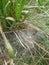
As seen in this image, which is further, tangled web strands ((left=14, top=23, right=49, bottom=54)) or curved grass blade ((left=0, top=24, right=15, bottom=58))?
tangled web strands ((left=14, top=23, right=49, bottom=54))

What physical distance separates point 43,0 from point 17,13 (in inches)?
18.0

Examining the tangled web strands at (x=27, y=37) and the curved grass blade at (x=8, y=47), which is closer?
the curved grass blade at (x=8, y=47)

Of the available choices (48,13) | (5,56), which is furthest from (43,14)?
(5,56)

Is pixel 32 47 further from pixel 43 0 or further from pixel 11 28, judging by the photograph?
pixel 43 0

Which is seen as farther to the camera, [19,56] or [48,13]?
[48,13]

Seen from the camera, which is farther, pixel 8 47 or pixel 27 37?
pixel 27 37

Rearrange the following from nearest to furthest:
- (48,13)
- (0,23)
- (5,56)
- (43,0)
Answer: (5,56)
(0,23)
(48,13)
(43,0)

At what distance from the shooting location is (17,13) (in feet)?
5.11

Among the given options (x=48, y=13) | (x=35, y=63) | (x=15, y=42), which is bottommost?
(x=35, y=63)

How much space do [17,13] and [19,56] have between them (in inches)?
11.9

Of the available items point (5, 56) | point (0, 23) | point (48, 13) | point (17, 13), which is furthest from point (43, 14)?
point (5, 56)

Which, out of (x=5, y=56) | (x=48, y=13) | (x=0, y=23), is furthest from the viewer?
(x=48, y=13)

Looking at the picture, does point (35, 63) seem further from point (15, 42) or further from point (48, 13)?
point (48, 13)

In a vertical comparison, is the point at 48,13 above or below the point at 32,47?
above
